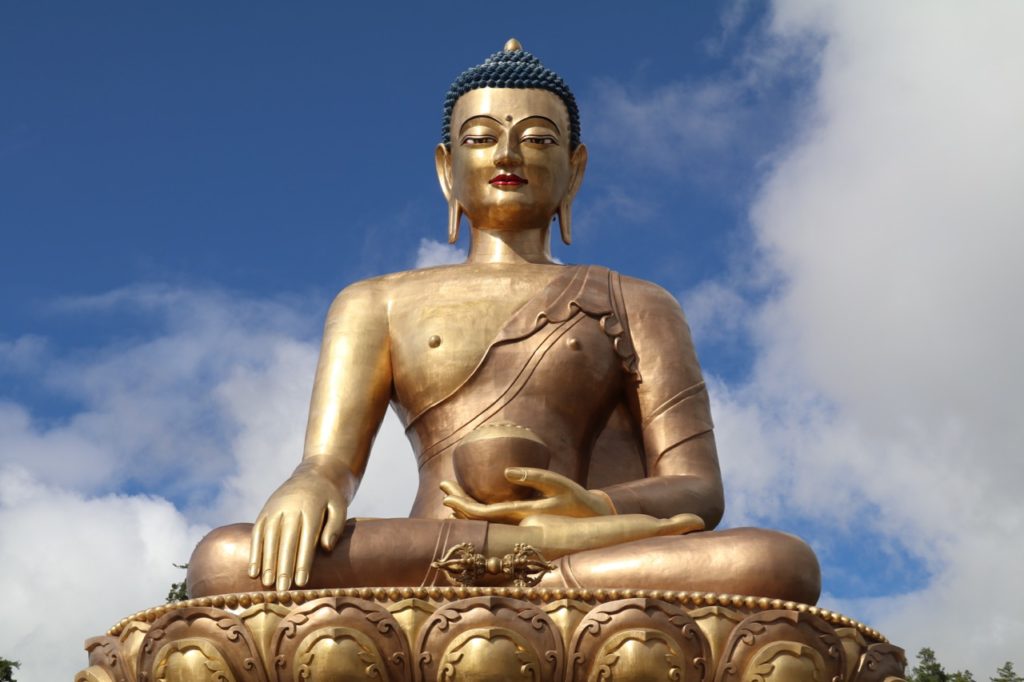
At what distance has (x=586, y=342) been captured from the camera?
8023 mm

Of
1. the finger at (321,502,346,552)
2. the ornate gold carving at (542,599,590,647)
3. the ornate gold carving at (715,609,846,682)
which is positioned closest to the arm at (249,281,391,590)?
the finger at (321,502,346,552)

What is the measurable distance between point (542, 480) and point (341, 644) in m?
1.44

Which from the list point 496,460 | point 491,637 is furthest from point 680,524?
point 491,637

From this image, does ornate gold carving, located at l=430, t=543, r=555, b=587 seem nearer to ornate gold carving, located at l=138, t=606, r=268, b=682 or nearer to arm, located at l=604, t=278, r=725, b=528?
ornate gold carving, located at l=138, t=606, r=268, b=682

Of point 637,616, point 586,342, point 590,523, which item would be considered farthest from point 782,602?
point 586,342

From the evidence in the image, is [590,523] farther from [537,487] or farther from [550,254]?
[550,254]

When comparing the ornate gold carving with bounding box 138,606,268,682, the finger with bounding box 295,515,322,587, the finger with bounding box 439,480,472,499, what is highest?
the finger with bounding box 439,480,472,499

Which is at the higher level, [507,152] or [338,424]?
[507,152]

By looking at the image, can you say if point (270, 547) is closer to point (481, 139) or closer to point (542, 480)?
point (542, 480)

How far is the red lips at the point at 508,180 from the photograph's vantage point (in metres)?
8.60

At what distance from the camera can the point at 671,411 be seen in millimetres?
8000

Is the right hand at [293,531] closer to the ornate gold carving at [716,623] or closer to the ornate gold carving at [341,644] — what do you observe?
the ornate gold carving at [341,644]

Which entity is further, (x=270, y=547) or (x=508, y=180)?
(x=508, y=180)

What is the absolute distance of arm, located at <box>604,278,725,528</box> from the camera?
753cm
